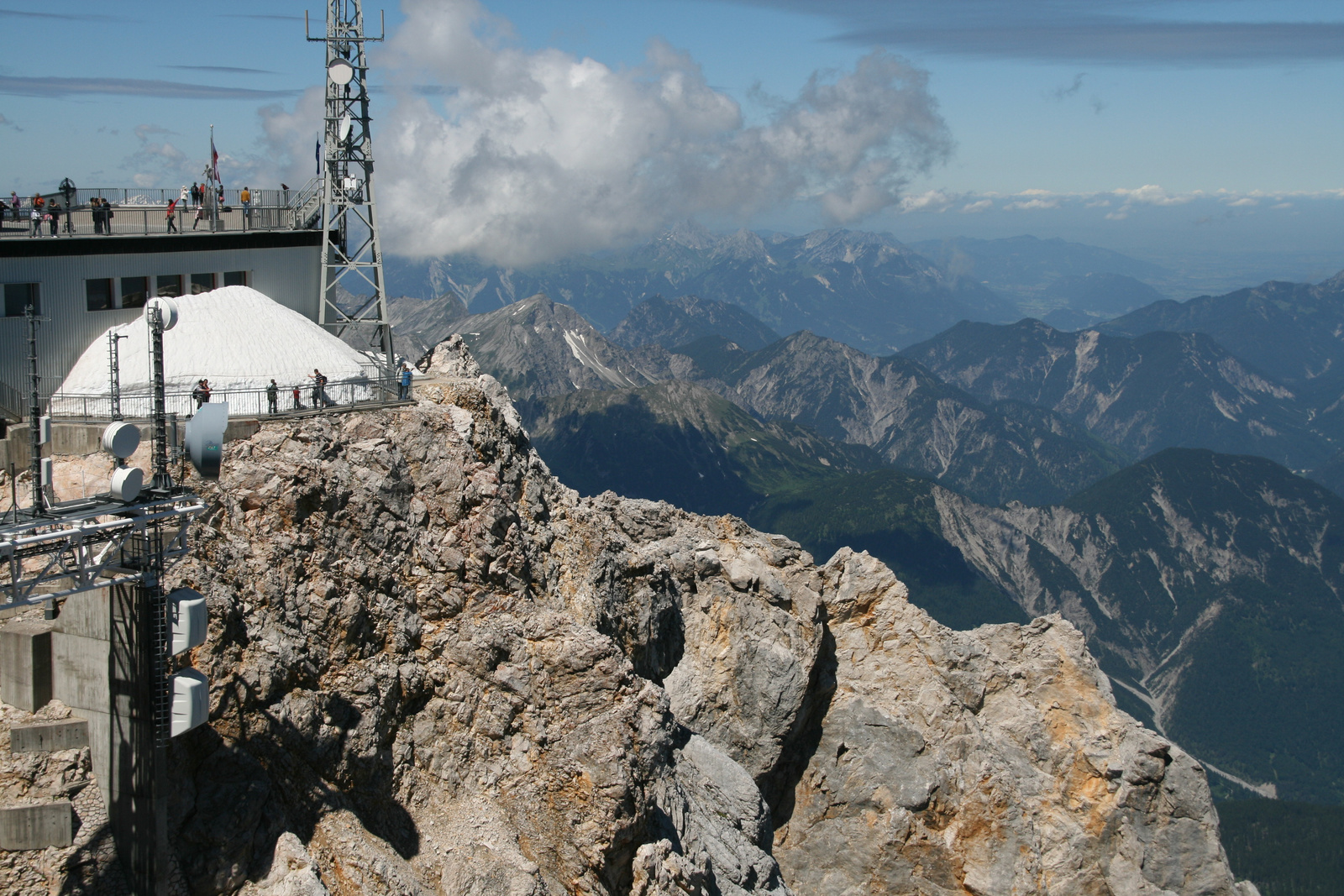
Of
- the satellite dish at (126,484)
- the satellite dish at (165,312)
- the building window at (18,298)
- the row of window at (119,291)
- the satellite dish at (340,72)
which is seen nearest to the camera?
the satellite dish at (126,484)

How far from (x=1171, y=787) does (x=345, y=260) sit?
5096cm

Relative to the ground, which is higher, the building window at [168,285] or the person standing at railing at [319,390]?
the building window at [168,285]

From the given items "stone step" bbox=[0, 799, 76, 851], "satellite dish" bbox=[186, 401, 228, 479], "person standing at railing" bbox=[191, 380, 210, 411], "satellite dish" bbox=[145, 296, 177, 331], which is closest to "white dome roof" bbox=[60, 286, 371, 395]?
"person standing at railing" bbox=[191, 380, 210, 411]

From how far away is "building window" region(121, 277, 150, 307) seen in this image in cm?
3844

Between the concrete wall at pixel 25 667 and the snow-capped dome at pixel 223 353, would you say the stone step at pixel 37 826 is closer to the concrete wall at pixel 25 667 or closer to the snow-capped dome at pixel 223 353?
the concrete wall at pixel 25 667

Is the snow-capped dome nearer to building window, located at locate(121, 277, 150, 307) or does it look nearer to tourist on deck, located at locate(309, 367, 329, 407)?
tourist on deck, located at locate(309, 367, 329, 407)

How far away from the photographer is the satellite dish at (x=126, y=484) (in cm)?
2502

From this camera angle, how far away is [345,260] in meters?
44.8

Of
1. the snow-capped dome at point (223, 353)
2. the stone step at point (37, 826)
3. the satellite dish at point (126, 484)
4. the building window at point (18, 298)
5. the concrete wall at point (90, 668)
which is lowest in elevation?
the stone step at point (37, 826)

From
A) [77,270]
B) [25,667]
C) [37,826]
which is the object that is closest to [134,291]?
[77,270]

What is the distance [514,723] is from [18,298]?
22.5 meters

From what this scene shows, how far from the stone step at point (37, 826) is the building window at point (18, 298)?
18208 mm

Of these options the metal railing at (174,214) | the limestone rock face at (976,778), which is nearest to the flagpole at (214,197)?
the metal railing at (174,214)

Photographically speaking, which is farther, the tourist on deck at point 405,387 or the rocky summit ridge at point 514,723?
the tourist on deck at point 405,387
